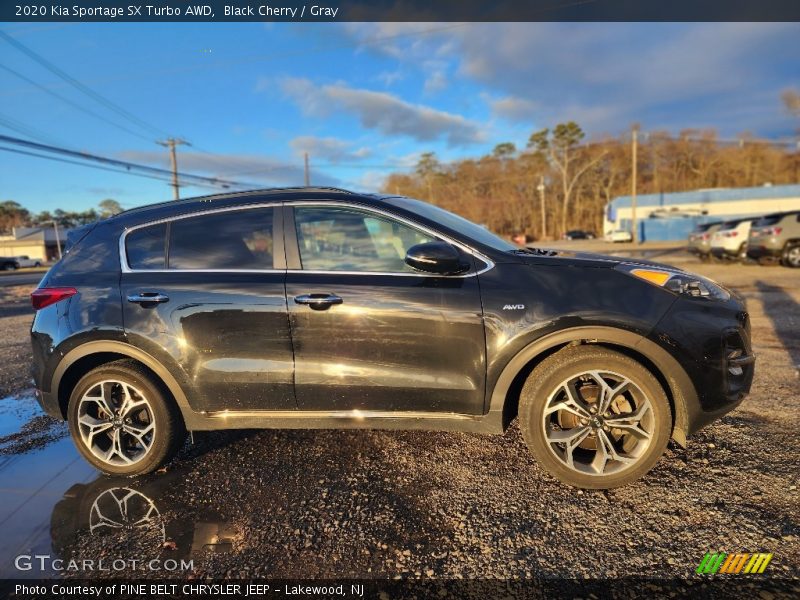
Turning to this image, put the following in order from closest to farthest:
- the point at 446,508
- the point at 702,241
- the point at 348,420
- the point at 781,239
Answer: the point at 446,508 → the point at 348,420 → the point at 781,239 → the point at 702,241

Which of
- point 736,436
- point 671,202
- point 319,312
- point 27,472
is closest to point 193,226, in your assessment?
point 319,312

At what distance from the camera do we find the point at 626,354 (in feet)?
8.70

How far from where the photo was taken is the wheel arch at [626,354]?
2545mm

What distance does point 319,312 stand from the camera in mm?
2729

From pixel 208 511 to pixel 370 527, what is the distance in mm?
963

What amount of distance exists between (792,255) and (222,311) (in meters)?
16.0

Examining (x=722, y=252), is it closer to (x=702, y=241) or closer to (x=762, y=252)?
(x=702, y=241)

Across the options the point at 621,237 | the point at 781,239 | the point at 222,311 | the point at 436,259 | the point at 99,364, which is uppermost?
the point at 436,259

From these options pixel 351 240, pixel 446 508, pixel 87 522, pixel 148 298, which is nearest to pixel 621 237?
pixel 351 240

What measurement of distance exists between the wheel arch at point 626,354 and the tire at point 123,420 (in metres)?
2.11

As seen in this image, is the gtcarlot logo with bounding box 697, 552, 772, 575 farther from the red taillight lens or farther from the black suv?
the red taillight lens

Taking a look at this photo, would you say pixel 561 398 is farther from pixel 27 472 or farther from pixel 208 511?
pixel 27 472

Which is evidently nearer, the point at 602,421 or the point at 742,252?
the point at 602,421

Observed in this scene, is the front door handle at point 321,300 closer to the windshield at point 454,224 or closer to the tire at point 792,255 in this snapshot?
the windshield at point 454,224
